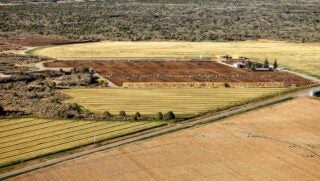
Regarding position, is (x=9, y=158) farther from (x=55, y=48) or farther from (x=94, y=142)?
(x=55, y=48)

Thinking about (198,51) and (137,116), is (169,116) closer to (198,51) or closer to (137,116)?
(137,116)

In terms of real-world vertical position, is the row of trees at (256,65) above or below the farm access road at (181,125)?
above

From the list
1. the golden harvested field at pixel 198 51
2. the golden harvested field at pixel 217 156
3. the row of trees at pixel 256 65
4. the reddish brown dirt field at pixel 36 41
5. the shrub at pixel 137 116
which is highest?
the reddish brown dirt field at pixel 36 41

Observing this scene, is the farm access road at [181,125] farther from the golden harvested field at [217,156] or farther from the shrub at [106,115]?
the shrub at [106,115]

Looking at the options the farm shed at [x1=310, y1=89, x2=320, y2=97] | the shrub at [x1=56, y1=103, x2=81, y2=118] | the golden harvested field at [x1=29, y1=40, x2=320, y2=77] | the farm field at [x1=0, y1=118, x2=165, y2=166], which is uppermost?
the golden harvested field at [x1=29, y1=40, x2=320, y2=77]

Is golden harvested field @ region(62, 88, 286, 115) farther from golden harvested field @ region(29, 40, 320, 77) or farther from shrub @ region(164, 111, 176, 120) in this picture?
golden harvested field @ region(29, 40, 320, 77)

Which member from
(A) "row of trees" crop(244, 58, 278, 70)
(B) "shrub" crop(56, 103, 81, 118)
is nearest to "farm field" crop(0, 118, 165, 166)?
(B) "shrub" crop(56, 103, 81, 118)

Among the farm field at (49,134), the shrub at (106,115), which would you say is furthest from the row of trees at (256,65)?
the farm field at (49,134)
